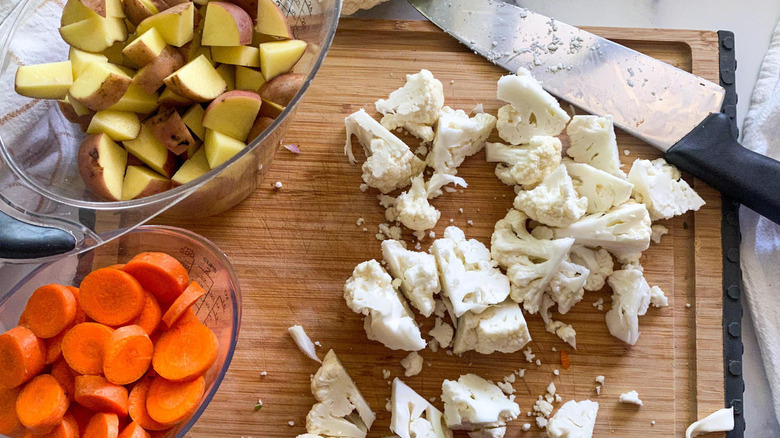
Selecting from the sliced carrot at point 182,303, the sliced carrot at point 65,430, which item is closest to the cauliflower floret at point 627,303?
the sliced carrot at point 182,303

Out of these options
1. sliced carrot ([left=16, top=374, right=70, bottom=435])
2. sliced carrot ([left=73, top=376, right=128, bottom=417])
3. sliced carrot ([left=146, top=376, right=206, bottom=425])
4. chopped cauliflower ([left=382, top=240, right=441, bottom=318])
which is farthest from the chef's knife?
sliced carrot ([left=16, top=374, right=70, bottom=435])

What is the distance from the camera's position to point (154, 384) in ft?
5.45

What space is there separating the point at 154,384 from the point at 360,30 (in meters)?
1.25

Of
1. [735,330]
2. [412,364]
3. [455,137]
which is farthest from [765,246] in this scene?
[412,364]

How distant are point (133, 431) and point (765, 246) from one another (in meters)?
1.93

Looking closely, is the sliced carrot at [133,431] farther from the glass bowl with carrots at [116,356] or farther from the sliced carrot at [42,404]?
the sliced carrot at [42,404]

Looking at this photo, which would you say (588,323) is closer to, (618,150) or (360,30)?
(618,150)

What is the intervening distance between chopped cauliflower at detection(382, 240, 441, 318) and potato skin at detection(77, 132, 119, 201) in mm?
763

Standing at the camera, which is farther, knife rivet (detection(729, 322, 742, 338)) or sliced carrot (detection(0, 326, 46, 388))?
knife rivet (detection(729, 322, 742, 338))

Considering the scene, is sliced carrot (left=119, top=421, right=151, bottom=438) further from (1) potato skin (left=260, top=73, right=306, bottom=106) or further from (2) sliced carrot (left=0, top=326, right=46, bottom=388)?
(1) potato skin (left=260, top=73, right=306, bottom=106)

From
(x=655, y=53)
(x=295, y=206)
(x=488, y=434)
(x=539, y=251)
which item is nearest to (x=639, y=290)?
(x=539, y=251)

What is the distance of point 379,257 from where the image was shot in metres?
1.90

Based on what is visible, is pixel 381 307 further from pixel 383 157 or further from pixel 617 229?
pixel 617 229

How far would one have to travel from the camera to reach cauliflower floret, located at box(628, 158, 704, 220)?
1839 millimetres
